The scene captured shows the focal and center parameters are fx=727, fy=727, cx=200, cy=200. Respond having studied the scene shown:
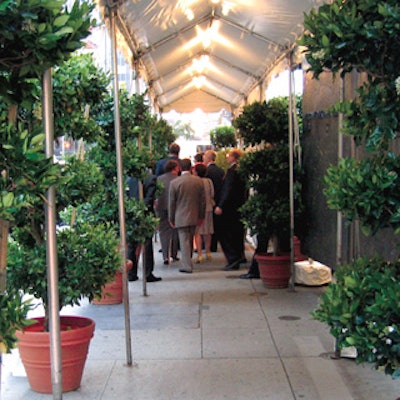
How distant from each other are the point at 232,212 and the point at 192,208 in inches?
37.4

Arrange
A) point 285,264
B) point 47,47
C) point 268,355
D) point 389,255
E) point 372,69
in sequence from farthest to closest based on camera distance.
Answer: point 285,264
point 268,355
point 389,255
point 372,69
point 47,47

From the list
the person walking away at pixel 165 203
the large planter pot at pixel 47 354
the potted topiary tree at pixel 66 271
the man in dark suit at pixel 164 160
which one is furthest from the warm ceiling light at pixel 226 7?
the large planter pot at pixel 47 354

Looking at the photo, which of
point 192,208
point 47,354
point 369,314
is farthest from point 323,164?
point 369,314

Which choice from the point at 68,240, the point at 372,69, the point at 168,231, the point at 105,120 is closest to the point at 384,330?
the point at 372,69

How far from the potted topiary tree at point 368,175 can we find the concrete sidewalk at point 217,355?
1.95 metres

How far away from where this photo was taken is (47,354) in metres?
5.13

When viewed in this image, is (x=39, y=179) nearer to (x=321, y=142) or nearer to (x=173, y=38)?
(x=321, y=142)

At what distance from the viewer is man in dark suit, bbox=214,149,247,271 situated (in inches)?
442

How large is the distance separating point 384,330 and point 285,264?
20.0ft

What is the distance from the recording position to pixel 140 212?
8.63 metres

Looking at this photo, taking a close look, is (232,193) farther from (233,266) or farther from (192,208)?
(233,266)

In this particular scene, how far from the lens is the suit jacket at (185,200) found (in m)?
10.8

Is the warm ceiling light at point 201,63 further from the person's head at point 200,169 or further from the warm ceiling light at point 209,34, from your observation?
the person's head at point 200,169

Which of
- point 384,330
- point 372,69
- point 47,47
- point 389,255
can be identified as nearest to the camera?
point 47,47
